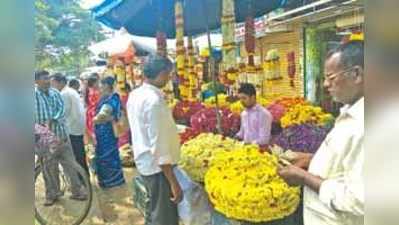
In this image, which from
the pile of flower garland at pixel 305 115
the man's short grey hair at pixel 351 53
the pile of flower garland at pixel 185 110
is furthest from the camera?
the pile of flower garland at pixel 185 110

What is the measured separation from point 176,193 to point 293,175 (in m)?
0.49

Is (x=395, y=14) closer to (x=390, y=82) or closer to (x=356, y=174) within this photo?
(x=390, y=82)

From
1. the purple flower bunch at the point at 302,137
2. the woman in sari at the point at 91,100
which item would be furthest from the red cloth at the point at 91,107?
the purple flower bunch at the point at 302,137

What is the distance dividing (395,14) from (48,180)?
145 centimetres

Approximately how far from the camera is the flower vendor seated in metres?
2.06

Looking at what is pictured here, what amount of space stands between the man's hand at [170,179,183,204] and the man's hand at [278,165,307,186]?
42cm

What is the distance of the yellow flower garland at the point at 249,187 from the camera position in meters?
2.05

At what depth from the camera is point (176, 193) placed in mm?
2201

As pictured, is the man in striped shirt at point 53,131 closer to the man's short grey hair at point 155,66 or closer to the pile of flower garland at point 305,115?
the man's short grey hair at point 155,66

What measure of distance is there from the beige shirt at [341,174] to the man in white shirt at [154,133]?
0.55m

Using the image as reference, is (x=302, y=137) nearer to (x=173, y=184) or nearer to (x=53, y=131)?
(x=173, y=184)

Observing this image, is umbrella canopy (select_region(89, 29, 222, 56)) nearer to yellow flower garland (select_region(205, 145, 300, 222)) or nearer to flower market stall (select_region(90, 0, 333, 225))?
flower market stall (select_region(90, 0, 333, 225))

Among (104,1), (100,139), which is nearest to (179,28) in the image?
(104,1)

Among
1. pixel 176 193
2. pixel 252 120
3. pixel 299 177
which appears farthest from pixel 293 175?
pixel 176 193
